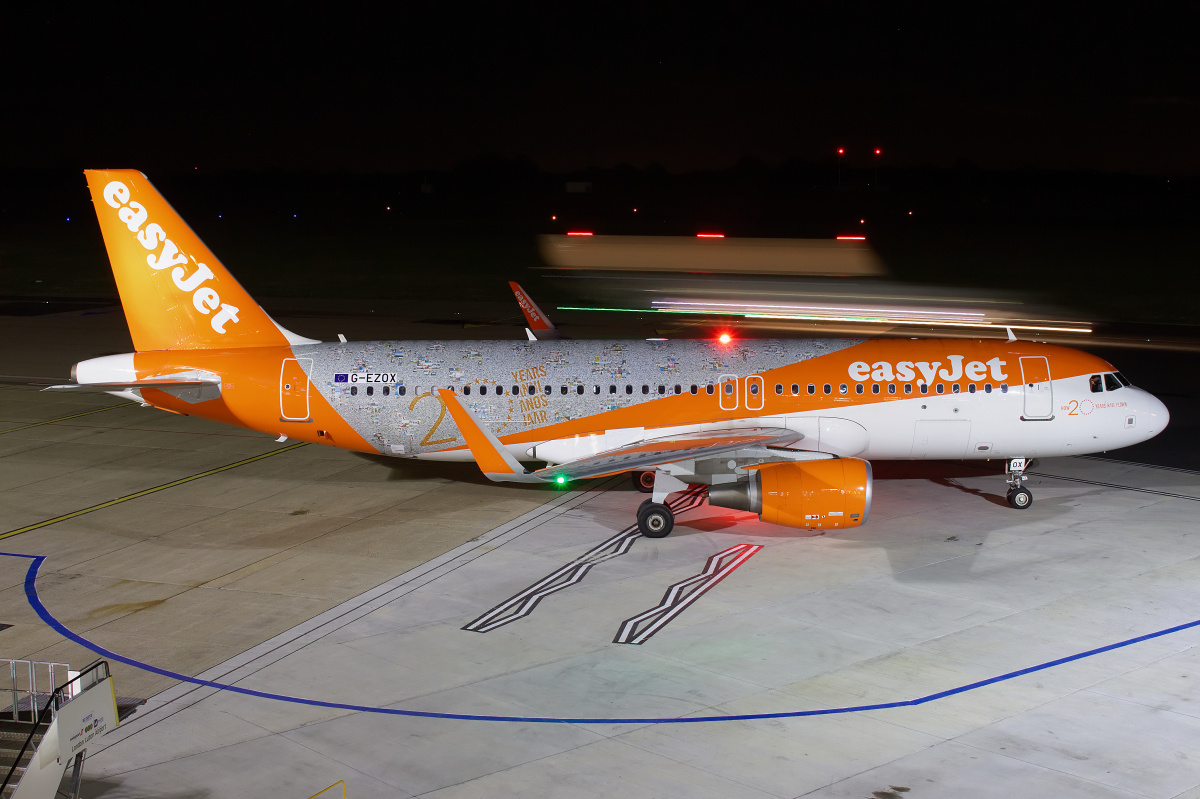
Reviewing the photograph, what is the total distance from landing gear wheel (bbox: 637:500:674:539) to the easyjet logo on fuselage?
634 cm

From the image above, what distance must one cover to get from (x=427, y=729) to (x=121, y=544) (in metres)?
13.2

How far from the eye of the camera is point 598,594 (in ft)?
71.6

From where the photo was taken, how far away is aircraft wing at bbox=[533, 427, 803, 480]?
23734mm

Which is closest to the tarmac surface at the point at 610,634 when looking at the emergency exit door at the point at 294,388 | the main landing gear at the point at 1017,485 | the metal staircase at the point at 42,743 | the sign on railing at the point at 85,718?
the main landing gear at the point at 1017,485

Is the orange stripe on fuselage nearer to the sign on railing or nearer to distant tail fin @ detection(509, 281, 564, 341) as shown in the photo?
distant tail fin @ detection(509, 281, 564, 341)

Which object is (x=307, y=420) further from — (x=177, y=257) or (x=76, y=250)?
(x=76, y=250)

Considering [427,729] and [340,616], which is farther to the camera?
[340,616]

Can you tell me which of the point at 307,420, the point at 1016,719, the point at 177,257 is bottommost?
the point at 1016,719

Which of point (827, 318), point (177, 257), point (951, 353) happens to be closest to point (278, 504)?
point (177, 257)

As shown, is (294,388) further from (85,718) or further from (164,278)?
(85,718)

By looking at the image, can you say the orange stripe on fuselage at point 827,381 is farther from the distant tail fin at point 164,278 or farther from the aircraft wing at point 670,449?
the distant tail fin at point 164,278

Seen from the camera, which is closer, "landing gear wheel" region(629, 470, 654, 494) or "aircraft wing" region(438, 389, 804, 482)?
"aircraft wing" region(438, 389, 804, 482)

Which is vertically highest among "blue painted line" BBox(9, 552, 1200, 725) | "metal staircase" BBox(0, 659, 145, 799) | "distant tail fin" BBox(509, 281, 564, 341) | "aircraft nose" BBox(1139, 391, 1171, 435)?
"distant tail fin" BBox(509, 281, 564, 341)

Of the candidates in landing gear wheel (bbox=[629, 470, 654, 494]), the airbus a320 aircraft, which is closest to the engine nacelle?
the airbus a320 aircraft
